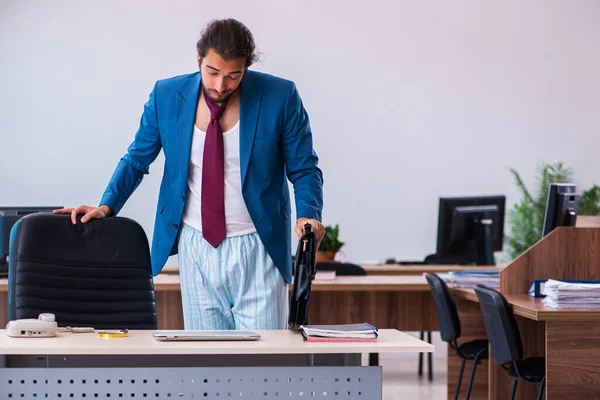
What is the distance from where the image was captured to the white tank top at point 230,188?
2.57m

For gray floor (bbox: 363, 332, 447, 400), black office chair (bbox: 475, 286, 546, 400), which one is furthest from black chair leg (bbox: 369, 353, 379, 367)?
gray floor (bbox: 363, 332, 447, 400)

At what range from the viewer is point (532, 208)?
8.55m

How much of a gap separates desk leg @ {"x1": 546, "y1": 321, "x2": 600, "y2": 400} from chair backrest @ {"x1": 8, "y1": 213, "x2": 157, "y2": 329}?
1.61 m

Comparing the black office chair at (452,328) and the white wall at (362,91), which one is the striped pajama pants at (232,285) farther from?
the white wall at (362,91)

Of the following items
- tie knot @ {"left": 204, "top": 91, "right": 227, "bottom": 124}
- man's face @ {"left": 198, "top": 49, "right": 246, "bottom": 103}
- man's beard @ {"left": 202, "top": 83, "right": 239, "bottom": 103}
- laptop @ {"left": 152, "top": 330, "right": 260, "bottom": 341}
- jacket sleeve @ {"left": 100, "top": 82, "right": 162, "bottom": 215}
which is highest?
man's face @ {"left": 198, "top": 49, "right": 246, "bottom": 103}

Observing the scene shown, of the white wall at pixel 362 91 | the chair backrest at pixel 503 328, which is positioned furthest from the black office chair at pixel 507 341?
the white wall at pixel 362 91

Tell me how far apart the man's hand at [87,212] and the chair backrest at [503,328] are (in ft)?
5.46

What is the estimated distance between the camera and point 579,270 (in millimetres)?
4000

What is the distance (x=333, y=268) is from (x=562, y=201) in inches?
67.2

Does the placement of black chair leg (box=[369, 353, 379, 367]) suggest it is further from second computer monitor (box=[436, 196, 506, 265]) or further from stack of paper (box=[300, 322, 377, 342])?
second computer monitor (box=[436, 196, 506, 265])

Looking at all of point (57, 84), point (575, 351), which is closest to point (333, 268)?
point (575, 351)

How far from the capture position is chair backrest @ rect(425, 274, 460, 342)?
4.22 meters

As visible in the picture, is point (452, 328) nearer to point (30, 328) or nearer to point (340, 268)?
point (340, 268)

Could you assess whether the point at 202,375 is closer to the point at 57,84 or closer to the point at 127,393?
the point at 127,393
